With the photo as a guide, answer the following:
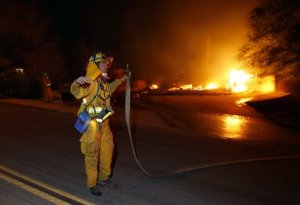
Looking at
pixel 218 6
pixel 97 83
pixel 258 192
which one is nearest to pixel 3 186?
pixel 97 83

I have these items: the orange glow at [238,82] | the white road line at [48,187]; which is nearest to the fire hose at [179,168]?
the white road line at [48,187]

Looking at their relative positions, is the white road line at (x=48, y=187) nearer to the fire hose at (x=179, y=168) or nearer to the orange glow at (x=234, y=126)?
the fire hose at (x=179, y=168)

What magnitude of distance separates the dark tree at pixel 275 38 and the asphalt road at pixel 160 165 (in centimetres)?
352

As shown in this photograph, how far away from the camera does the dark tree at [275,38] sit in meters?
15.5

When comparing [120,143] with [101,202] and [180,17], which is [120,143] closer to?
[101,202]

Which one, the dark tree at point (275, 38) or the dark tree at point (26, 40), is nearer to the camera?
the dark tree at point (275, 38)

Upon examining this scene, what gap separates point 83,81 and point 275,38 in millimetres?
11930

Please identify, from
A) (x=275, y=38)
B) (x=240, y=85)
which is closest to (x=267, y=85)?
(x=240, y=85)

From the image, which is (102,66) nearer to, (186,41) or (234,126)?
(234,126)

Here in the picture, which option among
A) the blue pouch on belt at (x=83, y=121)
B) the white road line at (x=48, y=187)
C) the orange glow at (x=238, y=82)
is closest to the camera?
the white road line at (x=48, y=187)

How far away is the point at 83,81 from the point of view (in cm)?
563

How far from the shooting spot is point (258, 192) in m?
6.18

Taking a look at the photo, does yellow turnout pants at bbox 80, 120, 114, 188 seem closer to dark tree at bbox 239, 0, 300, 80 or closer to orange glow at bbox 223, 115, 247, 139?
orange glow at bbox 223, 115, 247, 139

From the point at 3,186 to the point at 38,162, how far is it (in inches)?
59.8
